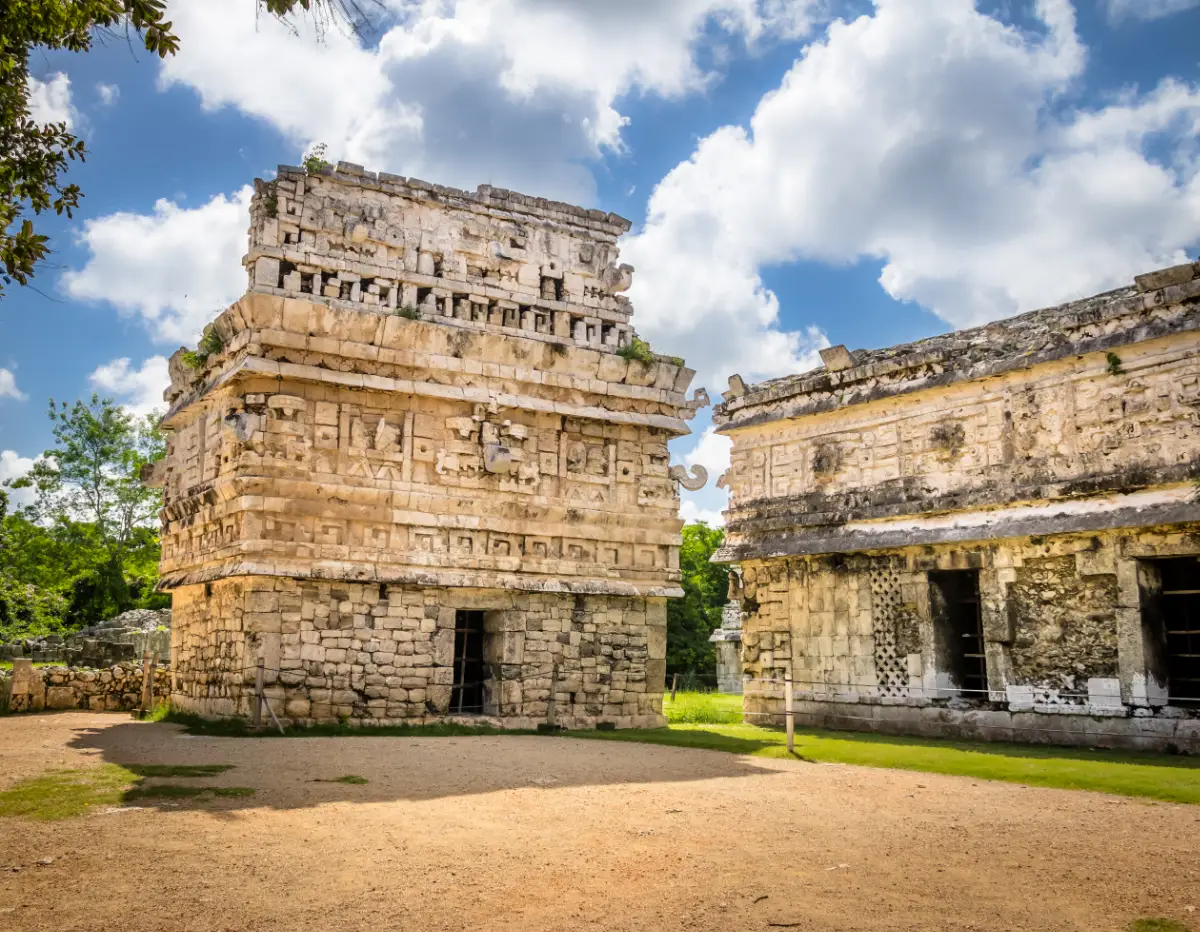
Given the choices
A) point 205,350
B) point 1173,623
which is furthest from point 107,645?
point 1173,623

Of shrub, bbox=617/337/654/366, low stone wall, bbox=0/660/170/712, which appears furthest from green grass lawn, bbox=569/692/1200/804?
low stone wall, bbox=0/660/170/712

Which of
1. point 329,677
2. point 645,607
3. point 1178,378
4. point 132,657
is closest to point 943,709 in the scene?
point 645,607

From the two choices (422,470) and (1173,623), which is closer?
(1173,623)

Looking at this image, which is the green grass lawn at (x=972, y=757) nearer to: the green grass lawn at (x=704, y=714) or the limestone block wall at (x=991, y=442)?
the green grass lawn at (x=704, y=714)

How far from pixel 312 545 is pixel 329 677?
168 cm

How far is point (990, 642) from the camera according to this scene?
13859 mm

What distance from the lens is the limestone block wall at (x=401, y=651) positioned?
1249 cm

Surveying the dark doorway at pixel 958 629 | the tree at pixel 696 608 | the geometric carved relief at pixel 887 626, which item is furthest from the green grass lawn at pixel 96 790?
the tree at pixel 696 608

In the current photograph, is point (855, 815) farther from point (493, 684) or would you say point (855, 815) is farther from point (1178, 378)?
point (1178, 378)

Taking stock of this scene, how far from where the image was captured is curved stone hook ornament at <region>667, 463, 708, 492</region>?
1573cm

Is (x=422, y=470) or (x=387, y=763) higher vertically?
(x=422, y=470)

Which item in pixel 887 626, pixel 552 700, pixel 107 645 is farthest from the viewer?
pixel 107 645

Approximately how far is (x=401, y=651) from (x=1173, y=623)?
10268mm

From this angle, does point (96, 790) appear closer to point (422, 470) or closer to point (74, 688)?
point (422, 470)
